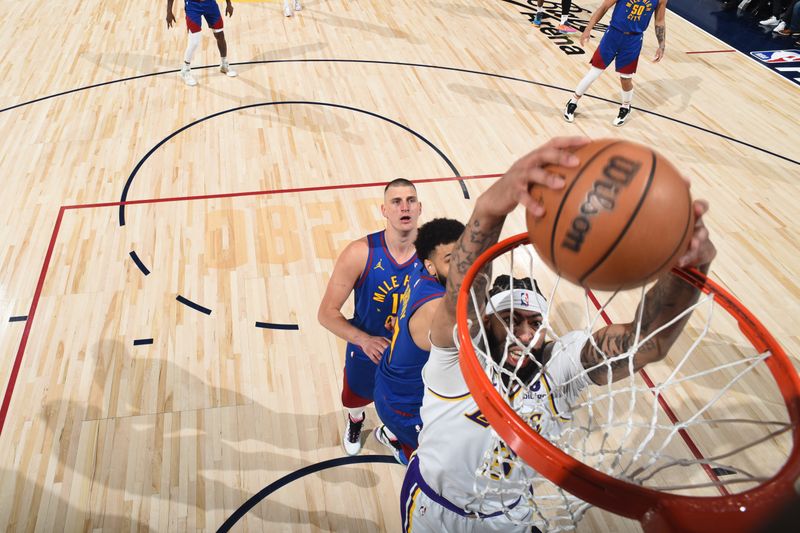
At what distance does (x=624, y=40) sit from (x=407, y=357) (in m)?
5.32

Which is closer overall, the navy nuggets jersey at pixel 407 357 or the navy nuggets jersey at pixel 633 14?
the navy nuggets jersey at pixel 407 357

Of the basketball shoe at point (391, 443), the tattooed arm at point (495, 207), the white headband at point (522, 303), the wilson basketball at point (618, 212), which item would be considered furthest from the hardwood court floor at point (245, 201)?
the wilson basketball at point (618, 212)

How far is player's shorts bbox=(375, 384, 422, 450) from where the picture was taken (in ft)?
8.41

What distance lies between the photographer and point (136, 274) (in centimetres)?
450

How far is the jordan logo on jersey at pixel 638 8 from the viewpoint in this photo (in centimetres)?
591

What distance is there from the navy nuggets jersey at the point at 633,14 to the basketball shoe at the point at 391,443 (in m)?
4.89

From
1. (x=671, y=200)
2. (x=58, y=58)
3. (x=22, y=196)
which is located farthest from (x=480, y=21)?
(x=671, y=200)

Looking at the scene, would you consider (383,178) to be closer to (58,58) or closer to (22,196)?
(22,196)

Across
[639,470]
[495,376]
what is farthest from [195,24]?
[639,470]

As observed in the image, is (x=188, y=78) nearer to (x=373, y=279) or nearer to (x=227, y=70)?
(x=227, y=70)

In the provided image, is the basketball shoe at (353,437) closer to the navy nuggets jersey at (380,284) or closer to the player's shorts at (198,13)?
the navy nuggets jersey at (380,284)

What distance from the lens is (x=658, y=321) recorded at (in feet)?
5.76

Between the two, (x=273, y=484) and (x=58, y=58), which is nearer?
(x=273, y=484)

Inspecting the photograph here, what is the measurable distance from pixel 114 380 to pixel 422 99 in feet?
15.5
